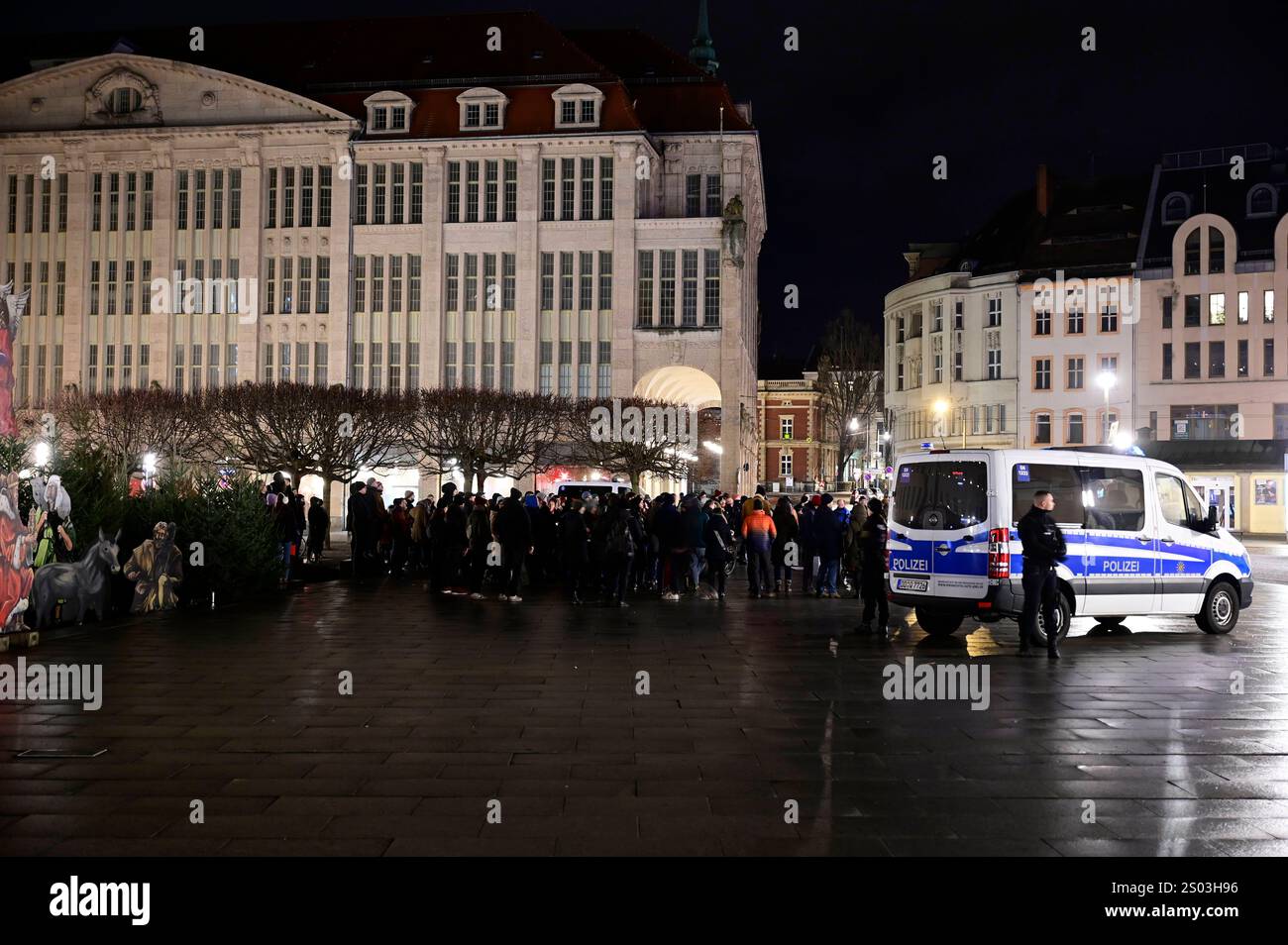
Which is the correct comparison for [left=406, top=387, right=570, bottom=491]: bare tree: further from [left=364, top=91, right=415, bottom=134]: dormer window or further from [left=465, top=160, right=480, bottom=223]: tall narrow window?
[left=364, top=91, right=415, bottom=134]: dormer window

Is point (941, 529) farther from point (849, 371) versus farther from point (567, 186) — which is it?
point (849, 371)

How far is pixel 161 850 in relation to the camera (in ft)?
17.7

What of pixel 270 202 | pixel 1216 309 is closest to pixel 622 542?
pixel 270 202

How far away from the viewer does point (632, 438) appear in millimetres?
48625

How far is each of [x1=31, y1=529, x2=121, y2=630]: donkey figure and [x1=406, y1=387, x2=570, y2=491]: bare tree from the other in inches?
1182

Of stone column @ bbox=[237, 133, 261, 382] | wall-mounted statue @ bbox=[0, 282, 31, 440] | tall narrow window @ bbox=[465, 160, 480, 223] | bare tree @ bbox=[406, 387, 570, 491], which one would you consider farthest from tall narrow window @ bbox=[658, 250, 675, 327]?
wall-mounted statue @ bbox=[0, 282, 31, 440]

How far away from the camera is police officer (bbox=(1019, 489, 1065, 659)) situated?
12.2 m

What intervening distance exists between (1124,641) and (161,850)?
39.0 feet

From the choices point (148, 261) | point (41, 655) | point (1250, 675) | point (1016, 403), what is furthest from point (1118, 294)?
point (41, 655)

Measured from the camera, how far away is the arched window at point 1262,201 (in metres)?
59.1

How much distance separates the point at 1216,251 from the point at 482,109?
38.4 metres

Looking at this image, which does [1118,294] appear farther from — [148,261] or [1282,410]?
[148,261]
